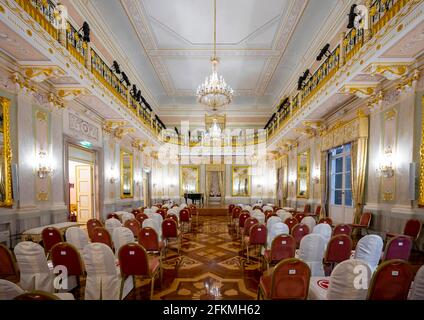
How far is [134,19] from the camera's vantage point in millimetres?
7418

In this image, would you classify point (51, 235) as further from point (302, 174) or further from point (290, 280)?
point (302, 174)

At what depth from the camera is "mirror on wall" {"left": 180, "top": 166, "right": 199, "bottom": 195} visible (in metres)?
16.0

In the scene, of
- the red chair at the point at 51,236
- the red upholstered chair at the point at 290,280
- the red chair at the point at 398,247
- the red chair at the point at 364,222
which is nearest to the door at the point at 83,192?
the red chair at the point at 51,236

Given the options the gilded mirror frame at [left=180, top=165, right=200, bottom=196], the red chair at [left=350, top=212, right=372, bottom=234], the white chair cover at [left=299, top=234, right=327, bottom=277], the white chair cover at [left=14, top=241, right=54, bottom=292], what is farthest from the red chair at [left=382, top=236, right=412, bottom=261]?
the gilded mirror frame at [left=180, top=165, right=200, bottom=196]

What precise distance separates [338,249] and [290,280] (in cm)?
171

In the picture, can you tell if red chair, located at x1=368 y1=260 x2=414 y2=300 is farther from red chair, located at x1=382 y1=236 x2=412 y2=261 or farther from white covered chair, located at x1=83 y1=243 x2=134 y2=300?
white covered chair, located at x1=83 y1=243 x2=134 y2=300

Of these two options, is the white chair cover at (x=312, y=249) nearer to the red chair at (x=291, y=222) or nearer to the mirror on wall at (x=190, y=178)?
the red chair at (x=291, y=222)

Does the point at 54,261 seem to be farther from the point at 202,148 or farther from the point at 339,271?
the point at 202,148

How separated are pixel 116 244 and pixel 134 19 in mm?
7015

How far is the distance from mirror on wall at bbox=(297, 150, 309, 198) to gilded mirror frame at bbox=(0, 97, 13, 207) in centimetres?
925

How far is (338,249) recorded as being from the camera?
337 cm

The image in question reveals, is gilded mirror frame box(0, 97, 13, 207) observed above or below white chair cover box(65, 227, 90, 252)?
above
